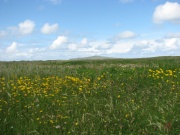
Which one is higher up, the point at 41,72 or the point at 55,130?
the point at 41,72

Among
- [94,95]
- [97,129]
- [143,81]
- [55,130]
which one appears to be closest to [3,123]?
[55,130]

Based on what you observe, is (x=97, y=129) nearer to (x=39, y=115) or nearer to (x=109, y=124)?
(x=109, y=124)

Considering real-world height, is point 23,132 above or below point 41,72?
below

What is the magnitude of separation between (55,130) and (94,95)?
391 centimetres

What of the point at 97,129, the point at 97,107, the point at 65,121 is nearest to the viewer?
the point at 97,129

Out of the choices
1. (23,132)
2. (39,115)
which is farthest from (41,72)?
(23,132)

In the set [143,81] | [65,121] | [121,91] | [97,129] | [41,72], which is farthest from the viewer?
[41,72]

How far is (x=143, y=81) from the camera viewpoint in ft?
40.6

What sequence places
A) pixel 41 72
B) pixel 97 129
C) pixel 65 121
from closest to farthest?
1. pixel 97 129
2. pixel 65 121
3. pixel 41 72

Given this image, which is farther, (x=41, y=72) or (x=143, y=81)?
(x=41, y=72)

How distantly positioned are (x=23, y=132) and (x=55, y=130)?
2.35 ft

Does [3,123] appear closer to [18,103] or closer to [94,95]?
[18,103]

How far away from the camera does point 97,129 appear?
6344 mm

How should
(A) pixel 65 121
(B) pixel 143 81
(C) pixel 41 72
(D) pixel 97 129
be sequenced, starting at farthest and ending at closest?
(C) pixel 41 72 → (B) pixel 143 81 → (A) pixel 65 121 → (D) pixel 97 129
